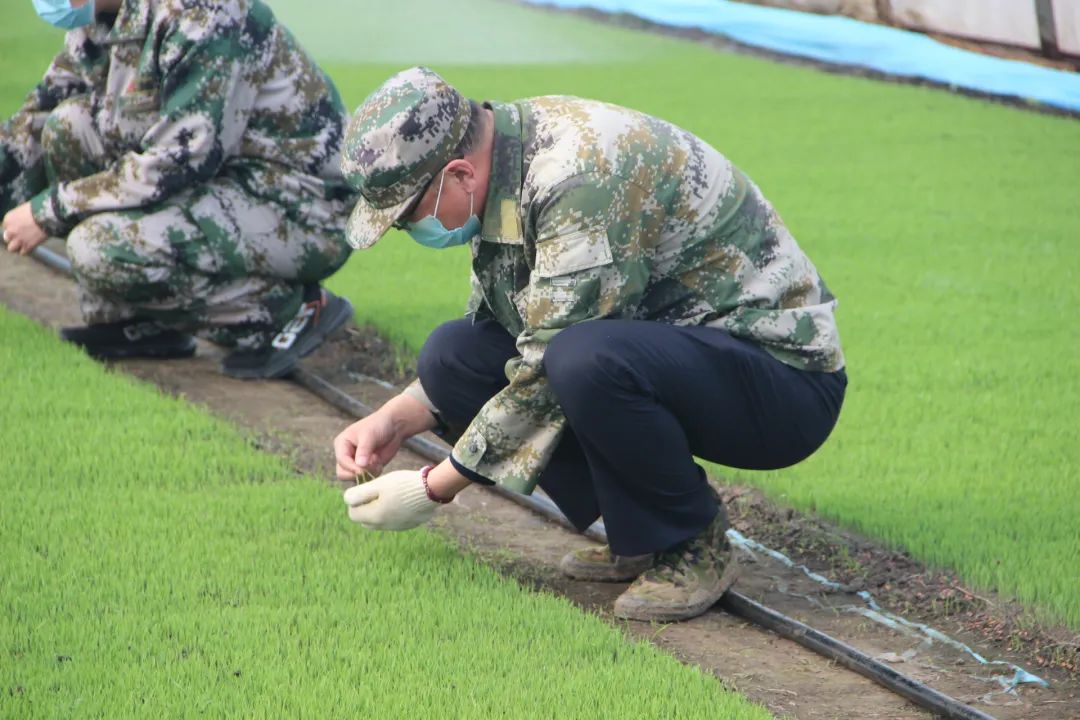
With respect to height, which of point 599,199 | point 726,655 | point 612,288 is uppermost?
point 599,199

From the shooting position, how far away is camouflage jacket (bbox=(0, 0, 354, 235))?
4730mm

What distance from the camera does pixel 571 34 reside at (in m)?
14.2

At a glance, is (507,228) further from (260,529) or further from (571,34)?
(571,34)

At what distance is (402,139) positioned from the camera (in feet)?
9.53

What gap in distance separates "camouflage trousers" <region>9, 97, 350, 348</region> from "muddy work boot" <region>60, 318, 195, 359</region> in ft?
0.19

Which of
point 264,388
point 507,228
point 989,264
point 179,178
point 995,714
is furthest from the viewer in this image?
point 989,264

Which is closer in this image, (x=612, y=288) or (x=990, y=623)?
(x=612, y=288)

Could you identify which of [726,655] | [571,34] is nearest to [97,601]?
[726,655]

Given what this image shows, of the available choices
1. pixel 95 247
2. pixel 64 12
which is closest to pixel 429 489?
pixel 95 247

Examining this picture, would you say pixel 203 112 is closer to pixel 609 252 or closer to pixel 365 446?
pixel 365 446

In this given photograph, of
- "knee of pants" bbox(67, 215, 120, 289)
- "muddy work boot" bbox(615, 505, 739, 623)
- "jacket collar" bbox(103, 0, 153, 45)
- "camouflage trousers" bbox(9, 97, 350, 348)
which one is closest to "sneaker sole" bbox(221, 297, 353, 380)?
"camouflage trousers" bbox(9, 97, 350, 348)

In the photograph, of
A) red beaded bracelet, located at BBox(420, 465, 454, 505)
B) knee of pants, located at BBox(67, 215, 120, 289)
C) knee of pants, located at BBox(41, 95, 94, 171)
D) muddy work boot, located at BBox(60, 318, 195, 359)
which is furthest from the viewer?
muddy work boot, located at BBox(60, 318, 195, 359)

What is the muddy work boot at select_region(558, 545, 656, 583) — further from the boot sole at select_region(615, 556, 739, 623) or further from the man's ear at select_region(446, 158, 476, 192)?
the man's ear at select_region(446, 158, 476, 192)

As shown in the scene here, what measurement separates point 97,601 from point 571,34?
11723mm
